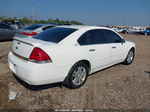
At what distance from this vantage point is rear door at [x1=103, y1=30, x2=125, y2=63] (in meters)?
4.13

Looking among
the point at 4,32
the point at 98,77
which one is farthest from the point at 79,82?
the point at 4,32

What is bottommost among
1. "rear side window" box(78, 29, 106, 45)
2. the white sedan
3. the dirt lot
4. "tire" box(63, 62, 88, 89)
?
the dirt lot

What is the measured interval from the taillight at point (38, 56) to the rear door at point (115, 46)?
2232mm

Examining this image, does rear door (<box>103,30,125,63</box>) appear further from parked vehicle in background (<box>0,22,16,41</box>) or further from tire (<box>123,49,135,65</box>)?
parked vehicle in background (<box>0,22,16,41</box>)

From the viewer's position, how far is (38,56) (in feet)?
8.29

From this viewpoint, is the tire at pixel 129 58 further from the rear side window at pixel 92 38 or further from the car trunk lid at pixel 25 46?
the car trunk lid at pixel 25 46

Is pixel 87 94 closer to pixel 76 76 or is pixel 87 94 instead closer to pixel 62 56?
pixel 76 76

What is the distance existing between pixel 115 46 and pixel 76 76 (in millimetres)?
1838

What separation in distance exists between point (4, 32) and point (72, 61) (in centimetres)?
840

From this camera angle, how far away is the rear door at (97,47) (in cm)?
335

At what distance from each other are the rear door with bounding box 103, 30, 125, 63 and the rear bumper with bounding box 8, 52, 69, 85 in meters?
1.90

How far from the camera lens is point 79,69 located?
3.25 m

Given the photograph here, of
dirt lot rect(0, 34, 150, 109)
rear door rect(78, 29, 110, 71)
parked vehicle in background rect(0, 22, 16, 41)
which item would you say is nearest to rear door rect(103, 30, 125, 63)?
rear door rect(78, 29, 110, 71)

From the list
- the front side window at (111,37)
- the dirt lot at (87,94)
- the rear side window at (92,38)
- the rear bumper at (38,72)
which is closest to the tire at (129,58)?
the front side window at (111,37)
